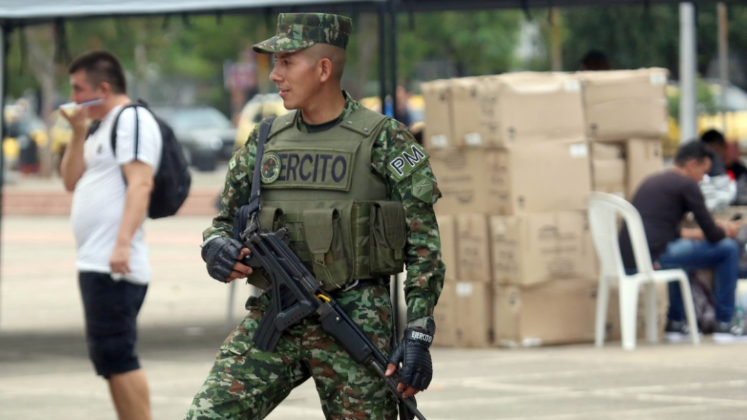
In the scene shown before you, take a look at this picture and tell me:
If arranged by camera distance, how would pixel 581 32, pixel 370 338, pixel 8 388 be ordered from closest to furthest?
pixel 370 338 < pixel 8 388 < pixel 581 32

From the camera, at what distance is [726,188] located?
11031mm

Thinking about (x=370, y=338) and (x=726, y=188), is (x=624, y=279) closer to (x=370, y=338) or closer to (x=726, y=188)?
(x=726, y=188)

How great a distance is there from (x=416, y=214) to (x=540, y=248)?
5.58 metres

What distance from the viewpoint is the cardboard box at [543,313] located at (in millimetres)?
9883

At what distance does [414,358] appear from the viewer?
165 inches

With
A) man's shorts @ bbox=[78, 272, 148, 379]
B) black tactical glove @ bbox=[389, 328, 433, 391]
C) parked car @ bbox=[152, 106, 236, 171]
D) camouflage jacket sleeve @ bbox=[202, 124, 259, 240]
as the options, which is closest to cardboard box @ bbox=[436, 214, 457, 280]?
man's shorts @ bbox=[78, 272, 148, 379]

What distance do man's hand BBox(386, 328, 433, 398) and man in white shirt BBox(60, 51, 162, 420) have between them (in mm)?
2220

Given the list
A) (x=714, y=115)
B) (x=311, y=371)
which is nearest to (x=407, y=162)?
(x=311, y=371)

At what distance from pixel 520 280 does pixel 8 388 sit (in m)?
3.40

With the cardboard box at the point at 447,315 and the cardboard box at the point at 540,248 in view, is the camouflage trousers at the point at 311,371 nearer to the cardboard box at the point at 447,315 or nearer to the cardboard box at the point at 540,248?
the cardboard box at the point at 540,248

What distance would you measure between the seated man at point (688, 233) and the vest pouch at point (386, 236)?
5.79 metres

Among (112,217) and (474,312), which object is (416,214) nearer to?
(112,217)

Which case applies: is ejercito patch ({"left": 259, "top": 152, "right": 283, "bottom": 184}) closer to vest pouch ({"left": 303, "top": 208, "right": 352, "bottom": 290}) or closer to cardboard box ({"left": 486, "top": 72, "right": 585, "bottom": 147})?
vest pouch ({"left": 303, "top": 208, "right": 352, "bottom": 290})

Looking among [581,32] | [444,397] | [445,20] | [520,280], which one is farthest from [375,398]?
[445,20]
